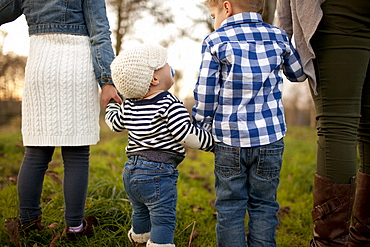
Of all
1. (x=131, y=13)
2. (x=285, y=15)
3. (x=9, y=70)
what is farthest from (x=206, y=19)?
(x=285, y=15)

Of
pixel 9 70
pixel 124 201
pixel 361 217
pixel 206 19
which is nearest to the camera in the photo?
pixel 361 217

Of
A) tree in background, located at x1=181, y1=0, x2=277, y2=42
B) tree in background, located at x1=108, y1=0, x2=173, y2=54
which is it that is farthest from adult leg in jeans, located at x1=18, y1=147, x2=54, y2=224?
tree in background, located at x1=108, y1=0, x2=173, y2=54

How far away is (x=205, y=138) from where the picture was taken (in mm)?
1655

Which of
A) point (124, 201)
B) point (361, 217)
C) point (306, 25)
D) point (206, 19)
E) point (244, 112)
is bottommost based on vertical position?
point (124, 201)

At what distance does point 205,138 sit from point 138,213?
51 centimetres

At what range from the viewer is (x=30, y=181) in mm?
1847

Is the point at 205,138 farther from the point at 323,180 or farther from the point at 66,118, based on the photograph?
the point at 66,118

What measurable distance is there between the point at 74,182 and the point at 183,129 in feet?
2.24

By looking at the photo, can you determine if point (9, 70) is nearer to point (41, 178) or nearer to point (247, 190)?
point (41, 178)

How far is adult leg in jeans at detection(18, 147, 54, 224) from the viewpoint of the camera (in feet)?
6.06

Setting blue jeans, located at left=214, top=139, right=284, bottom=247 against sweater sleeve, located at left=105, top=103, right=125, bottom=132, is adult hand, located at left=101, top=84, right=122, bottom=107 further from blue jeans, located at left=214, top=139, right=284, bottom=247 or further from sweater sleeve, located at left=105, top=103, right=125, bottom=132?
blue jeans, located at left=214, top=139, right=284, bottom=247

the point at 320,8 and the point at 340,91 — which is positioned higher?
the point at 320,8

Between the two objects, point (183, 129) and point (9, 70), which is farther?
point (9, 70)

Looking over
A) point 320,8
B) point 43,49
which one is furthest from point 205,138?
point 43,49
